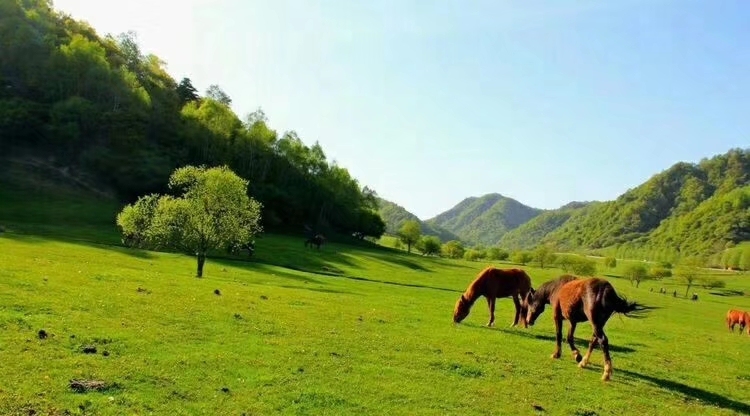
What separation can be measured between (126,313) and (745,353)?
30.7 m

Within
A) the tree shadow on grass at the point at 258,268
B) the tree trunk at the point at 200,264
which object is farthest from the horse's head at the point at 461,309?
the tree shadow on grass at the point at 258,268

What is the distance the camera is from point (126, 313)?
1738 cm

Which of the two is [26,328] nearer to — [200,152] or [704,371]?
[704,371]

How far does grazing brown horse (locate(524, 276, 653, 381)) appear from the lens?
15.4 metres

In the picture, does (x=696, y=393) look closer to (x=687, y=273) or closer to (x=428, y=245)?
(x=687, y=273)

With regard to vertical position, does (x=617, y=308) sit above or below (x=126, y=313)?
above

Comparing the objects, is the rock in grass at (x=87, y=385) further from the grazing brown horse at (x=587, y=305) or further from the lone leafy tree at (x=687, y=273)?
the lone leafy tree at (x=687, y=273)

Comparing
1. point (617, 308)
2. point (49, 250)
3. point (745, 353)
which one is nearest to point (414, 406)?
point (617, 308)

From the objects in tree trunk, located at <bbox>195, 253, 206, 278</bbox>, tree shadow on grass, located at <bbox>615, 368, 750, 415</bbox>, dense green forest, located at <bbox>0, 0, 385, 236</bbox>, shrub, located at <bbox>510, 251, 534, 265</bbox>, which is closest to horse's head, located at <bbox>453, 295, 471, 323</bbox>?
tree shadow on grass, located at <bbox>615, 368, 750, 415</bbox>

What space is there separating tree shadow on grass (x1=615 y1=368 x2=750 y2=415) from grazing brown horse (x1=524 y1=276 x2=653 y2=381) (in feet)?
5.65

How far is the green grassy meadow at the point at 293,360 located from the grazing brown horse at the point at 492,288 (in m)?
0.88

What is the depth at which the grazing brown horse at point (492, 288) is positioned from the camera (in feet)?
79.2

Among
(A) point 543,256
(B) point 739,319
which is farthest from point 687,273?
(B) point 739,319

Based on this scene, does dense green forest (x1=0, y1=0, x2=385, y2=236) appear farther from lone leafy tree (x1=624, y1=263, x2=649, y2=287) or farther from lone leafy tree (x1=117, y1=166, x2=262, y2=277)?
lone leafy tree (x1=624, y1=263, x2=649, y2=287)
